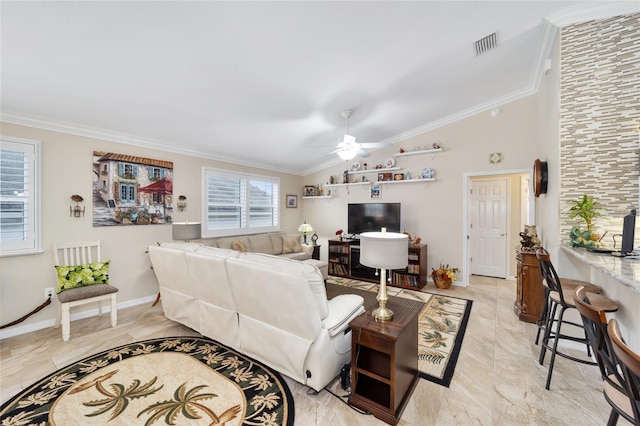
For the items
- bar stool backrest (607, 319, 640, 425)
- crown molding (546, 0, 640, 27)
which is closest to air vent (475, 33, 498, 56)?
crown molding (546, 0, 640, 27)

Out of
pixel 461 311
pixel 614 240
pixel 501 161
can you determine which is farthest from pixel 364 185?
pixel 614 240

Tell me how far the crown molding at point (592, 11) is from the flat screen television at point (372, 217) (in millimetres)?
3160

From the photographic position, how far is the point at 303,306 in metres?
1.84

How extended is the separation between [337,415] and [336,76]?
3.11 metres

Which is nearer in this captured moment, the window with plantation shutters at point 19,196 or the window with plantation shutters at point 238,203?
the window with plantation shutters at point 19,196

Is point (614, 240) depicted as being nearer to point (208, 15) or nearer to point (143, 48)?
point (208, 15)

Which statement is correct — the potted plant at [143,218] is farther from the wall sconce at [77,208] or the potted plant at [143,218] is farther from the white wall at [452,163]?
the white wall at [452,163]

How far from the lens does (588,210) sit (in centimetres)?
242

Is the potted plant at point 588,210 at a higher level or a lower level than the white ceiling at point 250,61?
lower

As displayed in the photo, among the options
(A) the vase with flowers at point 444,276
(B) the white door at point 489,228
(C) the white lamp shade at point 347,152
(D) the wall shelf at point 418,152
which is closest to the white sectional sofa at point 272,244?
(C) the white lamp shade at point 347,152

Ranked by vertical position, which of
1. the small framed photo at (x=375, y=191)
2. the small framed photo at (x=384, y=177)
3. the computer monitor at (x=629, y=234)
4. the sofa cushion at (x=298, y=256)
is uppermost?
the small framed photo at (x=384, y=177)

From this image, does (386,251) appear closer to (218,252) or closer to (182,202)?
(218,252)

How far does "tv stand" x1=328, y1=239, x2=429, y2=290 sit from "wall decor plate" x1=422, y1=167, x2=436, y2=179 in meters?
1.31

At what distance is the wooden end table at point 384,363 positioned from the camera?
1727mm
